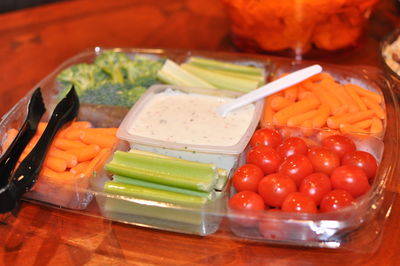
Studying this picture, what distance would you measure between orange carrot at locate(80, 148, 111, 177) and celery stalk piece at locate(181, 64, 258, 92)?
0.61 metres

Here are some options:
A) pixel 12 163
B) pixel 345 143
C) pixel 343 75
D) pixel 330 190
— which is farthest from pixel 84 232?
pixel 343 75

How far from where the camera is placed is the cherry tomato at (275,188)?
4.57 feet

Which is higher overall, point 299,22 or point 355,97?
point 299,22

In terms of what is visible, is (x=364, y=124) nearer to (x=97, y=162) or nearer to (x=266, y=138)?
(x=266, y=138)

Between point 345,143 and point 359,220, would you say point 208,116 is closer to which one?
point 345,143

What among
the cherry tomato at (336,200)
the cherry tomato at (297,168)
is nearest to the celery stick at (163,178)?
the cherry tomato at (297,168)

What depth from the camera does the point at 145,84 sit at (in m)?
2.12

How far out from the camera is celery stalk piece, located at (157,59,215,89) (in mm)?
2061

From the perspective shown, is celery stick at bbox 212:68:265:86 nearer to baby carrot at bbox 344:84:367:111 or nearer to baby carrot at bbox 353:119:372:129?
baby carrot at bbox 344:84:367:111

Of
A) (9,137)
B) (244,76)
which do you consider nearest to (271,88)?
(244,76)

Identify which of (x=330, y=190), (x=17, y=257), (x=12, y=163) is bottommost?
(x=17, y=257)

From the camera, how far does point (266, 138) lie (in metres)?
1.61

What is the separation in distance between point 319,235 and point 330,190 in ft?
0.50

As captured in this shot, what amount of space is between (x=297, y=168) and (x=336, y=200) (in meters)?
0.17
